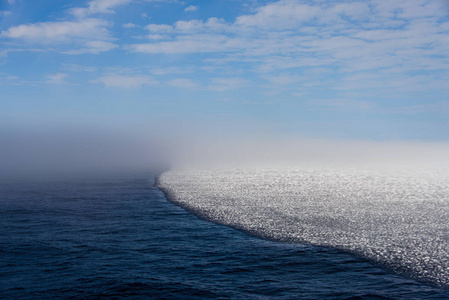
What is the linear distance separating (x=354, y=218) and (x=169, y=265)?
10257 millimetres

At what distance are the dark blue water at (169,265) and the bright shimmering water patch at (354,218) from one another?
1.05 metres

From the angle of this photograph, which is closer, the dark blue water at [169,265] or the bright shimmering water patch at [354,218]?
the dark blue water at [169,265]

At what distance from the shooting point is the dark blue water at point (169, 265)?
10.8 m

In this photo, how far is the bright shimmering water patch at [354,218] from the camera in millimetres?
A: 13398

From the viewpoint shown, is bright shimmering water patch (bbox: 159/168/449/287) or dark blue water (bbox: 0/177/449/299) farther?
bright shimmering water patch (bbox: 159/168/449/287)

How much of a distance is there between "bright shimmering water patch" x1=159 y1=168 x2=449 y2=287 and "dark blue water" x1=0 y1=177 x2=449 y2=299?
1.05 meters

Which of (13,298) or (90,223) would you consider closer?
(13,298)

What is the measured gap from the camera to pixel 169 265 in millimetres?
13180

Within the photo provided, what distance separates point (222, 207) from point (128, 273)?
11822 mm

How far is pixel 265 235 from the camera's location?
55.7ft

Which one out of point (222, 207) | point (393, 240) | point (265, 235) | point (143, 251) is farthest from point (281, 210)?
point (143, 251)

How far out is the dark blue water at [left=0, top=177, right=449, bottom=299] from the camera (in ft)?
35.5

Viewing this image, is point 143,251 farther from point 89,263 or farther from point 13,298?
point 13,298

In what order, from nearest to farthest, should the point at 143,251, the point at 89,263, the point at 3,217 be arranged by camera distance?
the point at 89,263, the point at 143,251, the point at 3,217
